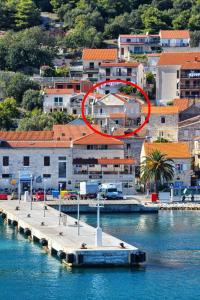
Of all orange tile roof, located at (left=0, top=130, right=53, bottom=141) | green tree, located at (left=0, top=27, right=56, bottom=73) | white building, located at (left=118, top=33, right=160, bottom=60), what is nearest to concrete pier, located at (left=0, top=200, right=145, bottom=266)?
orange tile roof, located at (left=0, top=130, right=53, bottom=141)

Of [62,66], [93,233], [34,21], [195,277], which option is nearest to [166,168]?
[93,233]

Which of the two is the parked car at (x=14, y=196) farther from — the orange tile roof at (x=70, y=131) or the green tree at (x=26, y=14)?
the green tree at (x=26, y=14)

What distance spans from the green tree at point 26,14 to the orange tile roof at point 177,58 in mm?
22316

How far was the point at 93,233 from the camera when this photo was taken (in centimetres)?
7881

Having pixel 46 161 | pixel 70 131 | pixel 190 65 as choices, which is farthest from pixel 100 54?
pixel 46 161

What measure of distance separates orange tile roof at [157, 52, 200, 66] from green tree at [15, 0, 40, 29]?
22316 millimetres

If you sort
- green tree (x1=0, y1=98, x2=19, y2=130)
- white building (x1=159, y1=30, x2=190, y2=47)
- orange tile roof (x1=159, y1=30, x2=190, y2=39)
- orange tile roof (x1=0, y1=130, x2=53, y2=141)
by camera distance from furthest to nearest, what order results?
orange tile roof (x1=159, y1=30, x2=190, y2=39) < white building (x1=159, y1=30, x2=190, y2=47) < green tree (x1=0, y1=98, x2=19, y2=130) < orange tile roof (x1=0, y1=130, x2=53, y2=141)

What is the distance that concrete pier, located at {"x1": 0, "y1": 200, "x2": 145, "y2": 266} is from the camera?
71938 mm

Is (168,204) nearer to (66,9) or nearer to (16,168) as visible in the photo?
(16,168)

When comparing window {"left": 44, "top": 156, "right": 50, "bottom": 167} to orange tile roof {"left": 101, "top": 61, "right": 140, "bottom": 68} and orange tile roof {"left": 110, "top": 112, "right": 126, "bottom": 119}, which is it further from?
orange tile roof {"left": 101, "top": 61, "right": 140, "bottom": 68}

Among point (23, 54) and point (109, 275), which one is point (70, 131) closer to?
point (23, 54)

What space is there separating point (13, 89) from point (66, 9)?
28684mm

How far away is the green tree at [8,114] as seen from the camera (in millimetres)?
119625

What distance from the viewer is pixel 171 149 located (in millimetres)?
105750
